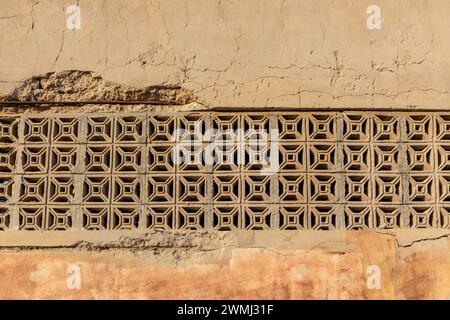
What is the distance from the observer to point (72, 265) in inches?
211

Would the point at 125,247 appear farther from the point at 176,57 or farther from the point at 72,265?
the point at 176,57

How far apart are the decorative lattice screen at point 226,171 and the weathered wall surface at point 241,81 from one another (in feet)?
0.34

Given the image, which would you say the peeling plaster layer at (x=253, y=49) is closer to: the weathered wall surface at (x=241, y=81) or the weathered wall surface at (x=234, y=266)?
the weathered wall surface at (x=241, y=81)

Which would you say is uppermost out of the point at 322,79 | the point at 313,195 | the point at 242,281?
the point at 322,79

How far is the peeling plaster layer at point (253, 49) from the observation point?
5609mm

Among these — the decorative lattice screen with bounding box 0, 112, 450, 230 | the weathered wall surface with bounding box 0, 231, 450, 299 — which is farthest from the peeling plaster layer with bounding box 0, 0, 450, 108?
the weathered wall surface with bounding box 0, 231, 450, 299

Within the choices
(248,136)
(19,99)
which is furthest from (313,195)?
(19,99)

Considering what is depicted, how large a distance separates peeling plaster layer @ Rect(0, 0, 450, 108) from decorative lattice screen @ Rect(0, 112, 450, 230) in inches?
6.4

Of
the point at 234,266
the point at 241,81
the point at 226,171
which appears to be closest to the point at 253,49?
the point at 241,81

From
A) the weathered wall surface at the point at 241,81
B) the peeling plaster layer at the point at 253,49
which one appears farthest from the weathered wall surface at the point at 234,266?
the peeling plaster layer at the point at 253,49

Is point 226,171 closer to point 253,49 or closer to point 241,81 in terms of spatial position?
point 241,81

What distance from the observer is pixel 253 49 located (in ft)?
18.6

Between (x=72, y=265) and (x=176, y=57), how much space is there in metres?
1.44

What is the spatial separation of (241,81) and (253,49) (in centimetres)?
22
